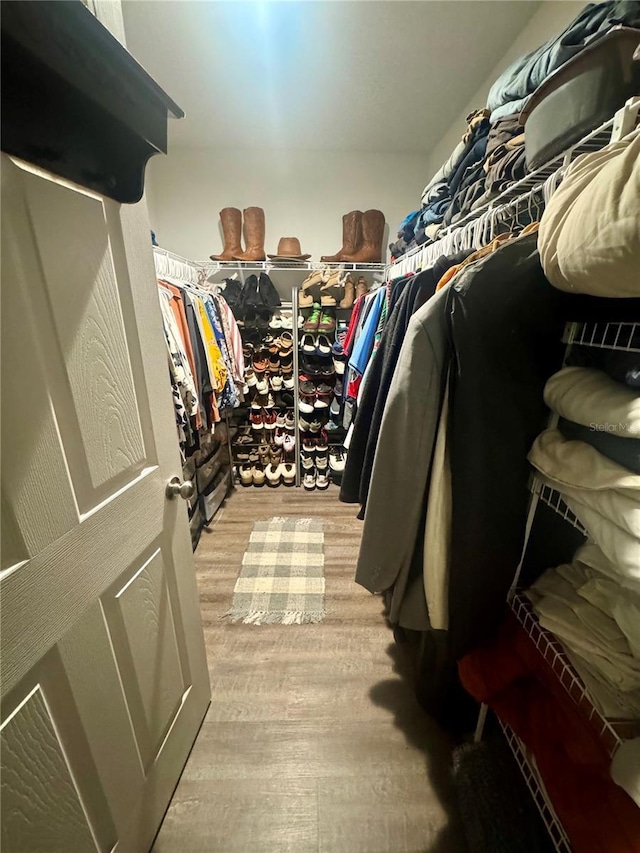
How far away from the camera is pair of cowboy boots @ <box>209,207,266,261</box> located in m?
2.26

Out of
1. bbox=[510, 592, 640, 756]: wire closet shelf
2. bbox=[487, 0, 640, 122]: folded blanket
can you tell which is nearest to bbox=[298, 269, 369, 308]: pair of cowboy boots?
bbox=[487, 0, 640, 122]: folded blanket

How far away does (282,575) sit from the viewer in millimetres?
1672

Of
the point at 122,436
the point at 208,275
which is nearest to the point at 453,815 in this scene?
the point at 122,436

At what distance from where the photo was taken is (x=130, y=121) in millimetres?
494

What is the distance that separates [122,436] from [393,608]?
784mm

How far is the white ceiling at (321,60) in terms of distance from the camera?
4.12 feet

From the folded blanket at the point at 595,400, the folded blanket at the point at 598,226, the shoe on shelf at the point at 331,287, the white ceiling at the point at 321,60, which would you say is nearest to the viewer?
the folded blanket at the point at 598,226

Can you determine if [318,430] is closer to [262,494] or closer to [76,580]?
[262,494]

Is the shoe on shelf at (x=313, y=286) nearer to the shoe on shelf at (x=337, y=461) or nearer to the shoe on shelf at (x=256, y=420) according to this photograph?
the shoe on shelf at (x=256, y=420)

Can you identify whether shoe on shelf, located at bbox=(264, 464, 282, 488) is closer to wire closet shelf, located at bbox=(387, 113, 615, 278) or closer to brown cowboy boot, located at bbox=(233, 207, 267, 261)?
brown cowboy boot, located at bbox=(233, 207, 267, 261)

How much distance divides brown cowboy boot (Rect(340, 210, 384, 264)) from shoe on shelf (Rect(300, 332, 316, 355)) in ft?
1.98

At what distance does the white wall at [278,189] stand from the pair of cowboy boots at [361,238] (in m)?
0.19

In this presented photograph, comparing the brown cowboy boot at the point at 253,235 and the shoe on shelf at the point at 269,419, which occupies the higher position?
the brown cowboy boot at the point at 253,235

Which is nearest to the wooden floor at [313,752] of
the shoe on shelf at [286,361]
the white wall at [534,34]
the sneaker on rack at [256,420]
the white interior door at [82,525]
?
the white interior door at [82,525]
